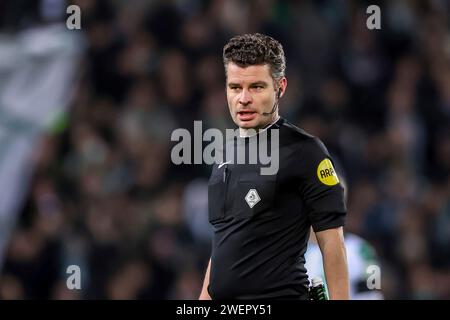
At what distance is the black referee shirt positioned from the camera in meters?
3.28

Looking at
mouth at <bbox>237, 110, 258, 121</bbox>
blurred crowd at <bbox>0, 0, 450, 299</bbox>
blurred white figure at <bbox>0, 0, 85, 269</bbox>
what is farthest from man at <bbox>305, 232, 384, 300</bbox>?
blurred white figure at <bbox>0, 0, 85, 269</bbox>

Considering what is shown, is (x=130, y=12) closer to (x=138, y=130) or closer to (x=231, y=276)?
(x=138, y=130)

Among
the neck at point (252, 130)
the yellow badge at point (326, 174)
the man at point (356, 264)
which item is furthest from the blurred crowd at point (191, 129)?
the yellow badge at point (326, 174)

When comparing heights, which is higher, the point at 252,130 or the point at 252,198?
the point at 252,130

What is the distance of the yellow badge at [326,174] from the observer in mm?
3281

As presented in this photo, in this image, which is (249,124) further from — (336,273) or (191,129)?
(191,129)

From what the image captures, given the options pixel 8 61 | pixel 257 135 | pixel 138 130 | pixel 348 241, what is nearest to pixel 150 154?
pixel 138 130

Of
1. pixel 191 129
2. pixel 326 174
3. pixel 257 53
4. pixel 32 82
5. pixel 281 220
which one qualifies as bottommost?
pixel 281 220

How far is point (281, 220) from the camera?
3289mm

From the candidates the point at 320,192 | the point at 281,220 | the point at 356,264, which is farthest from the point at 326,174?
the point at 356,264

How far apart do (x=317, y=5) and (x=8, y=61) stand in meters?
2.49

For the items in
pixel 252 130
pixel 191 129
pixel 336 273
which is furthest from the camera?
pixel 191 129

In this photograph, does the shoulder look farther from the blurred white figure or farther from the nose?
the blurred white figure

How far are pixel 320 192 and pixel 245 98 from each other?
1.28 ft
